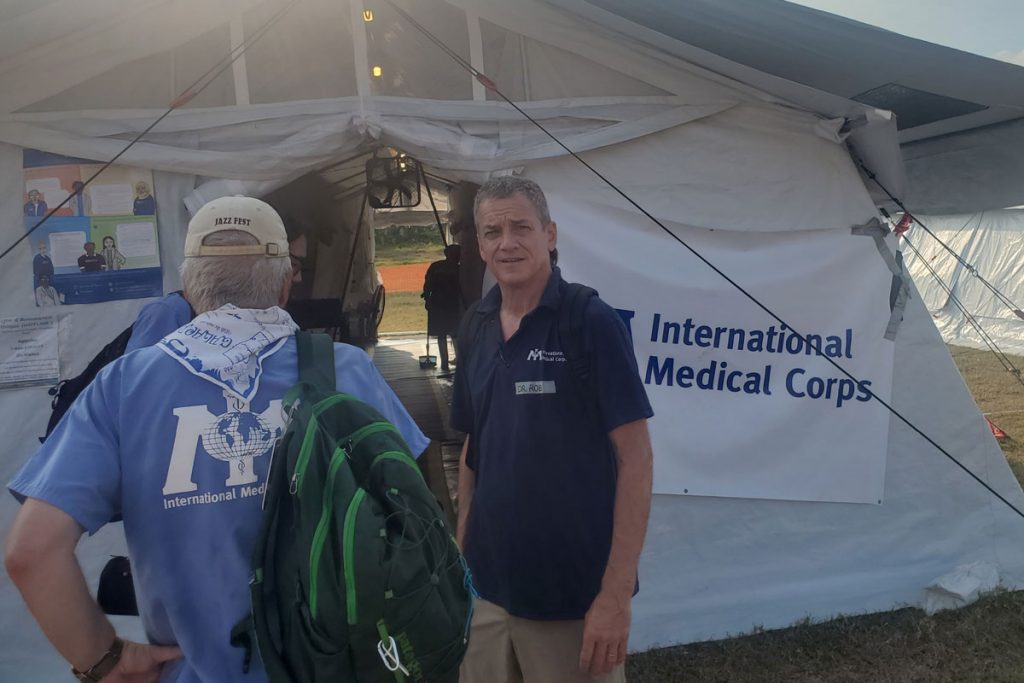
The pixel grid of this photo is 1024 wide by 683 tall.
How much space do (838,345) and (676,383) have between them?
81 centimetres

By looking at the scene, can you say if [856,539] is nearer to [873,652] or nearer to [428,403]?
[873,652]

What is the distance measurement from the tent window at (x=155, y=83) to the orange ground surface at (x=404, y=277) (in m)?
19.9

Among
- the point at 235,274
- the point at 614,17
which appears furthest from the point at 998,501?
the point at 235,274

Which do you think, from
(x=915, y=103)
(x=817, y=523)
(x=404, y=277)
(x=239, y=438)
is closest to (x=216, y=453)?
(x=239, y=438)

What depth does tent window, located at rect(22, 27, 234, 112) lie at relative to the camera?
2887mm

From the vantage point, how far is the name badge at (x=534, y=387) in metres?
1.77

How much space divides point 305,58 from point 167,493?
2.54 m

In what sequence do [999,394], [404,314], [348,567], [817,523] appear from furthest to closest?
1. [404,314]
2. [999,394]
3. [817,523]
4. [348,567]

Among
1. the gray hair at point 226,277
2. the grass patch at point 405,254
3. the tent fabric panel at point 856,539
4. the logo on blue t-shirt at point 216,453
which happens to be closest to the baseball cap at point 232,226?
the gray hair at point 226,277

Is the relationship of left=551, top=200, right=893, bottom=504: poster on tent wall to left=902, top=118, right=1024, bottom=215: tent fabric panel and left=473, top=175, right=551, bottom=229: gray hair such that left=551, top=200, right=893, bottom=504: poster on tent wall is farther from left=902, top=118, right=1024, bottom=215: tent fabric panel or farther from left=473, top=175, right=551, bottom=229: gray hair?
left=473, top=175, right=551, bottom=229: gray hair

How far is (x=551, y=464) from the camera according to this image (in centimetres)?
178

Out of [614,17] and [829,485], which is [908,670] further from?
[614,17]

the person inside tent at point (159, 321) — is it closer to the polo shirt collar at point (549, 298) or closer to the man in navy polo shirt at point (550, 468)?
the polo shirt collar at point (549, 298)

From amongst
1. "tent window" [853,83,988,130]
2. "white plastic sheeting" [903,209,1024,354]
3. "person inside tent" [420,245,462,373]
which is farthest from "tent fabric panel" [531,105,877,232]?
"white plastic sheeting" [903,209,1024,354]
